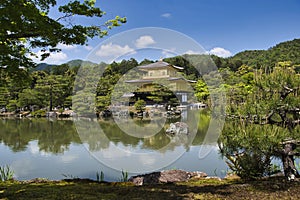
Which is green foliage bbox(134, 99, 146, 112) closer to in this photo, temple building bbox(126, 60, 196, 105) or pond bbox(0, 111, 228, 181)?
temple building bbox(126, 60, 196, 105)

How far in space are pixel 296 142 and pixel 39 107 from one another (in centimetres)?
2343

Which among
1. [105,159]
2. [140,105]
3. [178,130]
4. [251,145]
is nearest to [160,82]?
[140,105]

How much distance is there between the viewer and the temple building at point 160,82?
1933 centimetres

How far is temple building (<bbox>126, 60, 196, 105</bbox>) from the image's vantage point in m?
19.3

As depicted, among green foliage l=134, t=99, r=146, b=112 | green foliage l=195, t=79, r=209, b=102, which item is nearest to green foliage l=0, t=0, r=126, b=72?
green foliage l=134, t=99, r=146, b=112

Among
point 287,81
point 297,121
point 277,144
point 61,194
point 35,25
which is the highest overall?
point 35,25

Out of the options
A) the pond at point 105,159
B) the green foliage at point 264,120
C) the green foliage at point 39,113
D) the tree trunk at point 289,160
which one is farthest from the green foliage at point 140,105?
the tree trunk at point 289,160

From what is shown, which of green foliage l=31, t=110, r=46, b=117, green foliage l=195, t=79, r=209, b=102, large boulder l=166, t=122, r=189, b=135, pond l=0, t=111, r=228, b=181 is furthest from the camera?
green foliage l=195, t=79, r=209, b=102

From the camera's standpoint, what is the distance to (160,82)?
1897cm

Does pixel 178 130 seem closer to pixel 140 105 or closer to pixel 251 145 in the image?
pixel 140 105

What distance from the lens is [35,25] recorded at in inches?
89.2

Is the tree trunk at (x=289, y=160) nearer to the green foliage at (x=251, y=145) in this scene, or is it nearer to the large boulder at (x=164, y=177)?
the green foliage at (x=251, y=145)

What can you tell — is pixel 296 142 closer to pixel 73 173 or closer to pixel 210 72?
pixel 73 173

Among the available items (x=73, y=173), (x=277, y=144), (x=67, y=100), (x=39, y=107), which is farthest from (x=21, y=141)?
(x=39, y=107)
